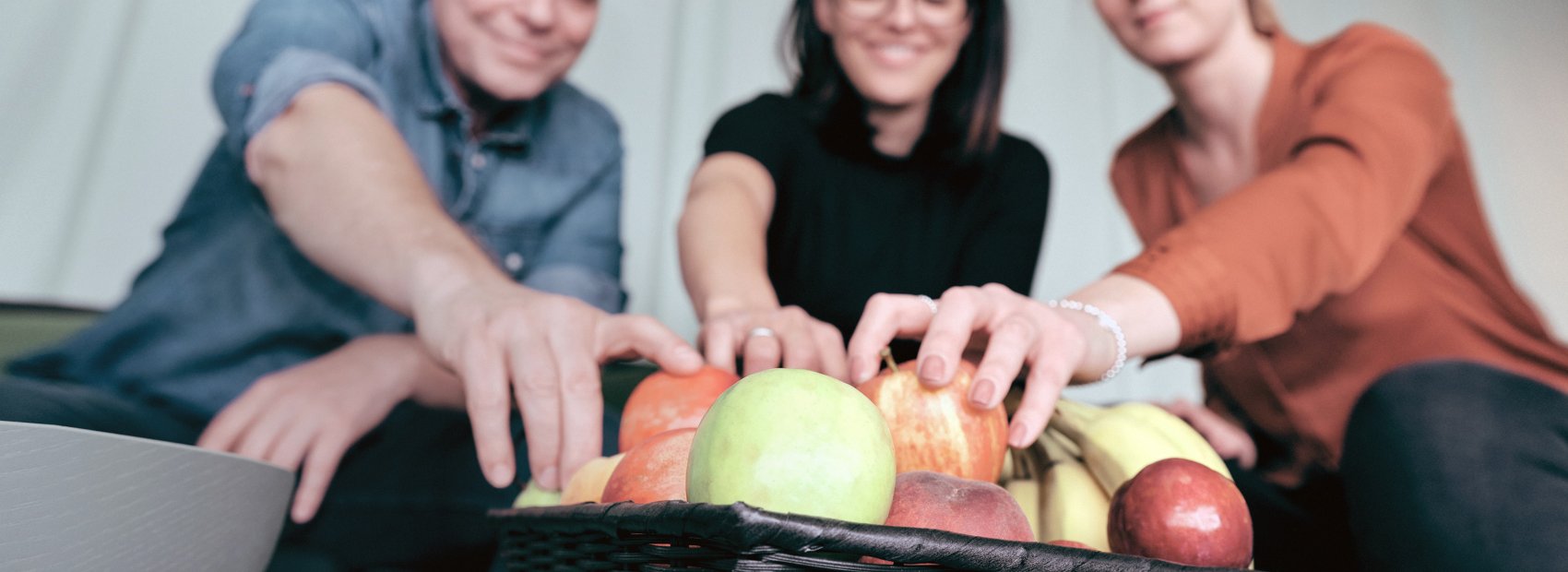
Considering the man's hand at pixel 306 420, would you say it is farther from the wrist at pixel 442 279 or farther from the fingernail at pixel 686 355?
the fingernail at pixel 686 355

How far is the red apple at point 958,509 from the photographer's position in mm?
399

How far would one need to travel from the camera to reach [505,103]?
4.17ft

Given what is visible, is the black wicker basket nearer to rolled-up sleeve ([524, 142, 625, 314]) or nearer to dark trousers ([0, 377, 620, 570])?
dark trousers ([0, 377, 620, 570])

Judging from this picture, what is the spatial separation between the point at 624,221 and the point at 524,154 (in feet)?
2.25

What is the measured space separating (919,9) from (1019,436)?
0.80m

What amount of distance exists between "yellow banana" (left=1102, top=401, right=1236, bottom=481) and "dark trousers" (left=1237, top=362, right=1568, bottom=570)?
5.2 inches

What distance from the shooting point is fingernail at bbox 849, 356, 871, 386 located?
0.57 m

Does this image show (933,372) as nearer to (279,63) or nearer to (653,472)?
(653,472)

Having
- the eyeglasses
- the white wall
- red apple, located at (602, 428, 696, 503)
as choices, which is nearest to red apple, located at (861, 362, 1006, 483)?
red apple, located at (602, 428, 696, 503)

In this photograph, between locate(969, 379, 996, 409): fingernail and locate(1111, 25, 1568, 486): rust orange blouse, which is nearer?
locate(969, 379, 996, 409): fingernail

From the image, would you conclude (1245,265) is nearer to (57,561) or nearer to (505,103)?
(57,561)

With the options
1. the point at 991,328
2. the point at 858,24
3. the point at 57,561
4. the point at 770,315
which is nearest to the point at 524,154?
the point at 858,24

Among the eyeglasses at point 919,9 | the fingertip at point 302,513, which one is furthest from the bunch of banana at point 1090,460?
the eyeglasses at point 919,9

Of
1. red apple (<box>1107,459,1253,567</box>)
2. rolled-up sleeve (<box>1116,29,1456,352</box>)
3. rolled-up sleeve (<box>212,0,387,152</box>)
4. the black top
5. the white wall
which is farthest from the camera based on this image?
the white wall
